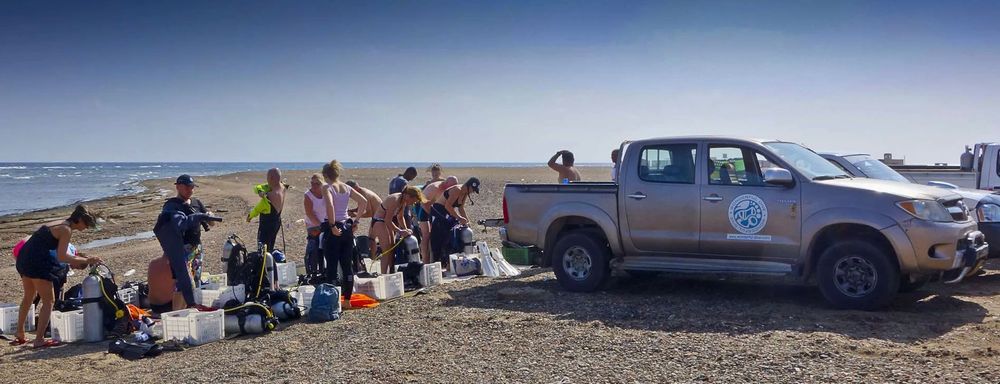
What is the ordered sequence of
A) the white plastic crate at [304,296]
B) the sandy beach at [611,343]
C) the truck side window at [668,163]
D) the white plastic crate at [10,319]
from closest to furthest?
1. the sandy beach at [611,343]
2. the white plastic crate at [10,319]
3. the truck side window at [668,163]
4. the white plastic crate at [304,296]

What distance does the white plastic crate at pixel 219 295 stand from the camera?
918 cm

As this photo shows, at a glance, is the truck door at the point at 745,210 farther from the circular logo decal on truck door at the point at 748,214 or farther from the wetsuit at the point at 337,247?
the wetsuit at the point at 337,247

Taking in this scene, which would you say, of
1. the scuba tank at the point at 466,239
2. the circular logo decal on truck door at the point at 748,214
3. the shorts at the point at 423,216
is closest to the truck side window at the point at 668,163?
the circular logo decal on truck door at the point at 748,214

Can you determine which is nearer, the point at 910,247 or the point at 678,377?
the point at 678,377

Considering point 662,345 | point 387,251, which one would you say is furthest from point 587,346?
point 387,251

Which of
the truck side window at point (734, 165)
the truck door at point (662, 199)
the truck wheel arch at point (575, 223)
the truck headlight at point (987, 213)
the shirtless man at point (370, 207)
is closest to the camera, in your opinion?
the truck side window at point (734, 165)

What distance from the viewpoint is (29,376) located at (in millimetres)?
7527

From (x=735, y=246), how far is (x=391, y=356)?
3.99 metres

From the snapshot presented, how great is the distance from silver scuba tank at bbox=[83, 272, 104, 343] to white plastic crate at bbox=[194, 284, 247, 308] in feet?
3.40

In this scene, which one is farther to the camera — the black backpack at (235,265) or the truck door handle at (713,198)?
the black backpack at (235,265)

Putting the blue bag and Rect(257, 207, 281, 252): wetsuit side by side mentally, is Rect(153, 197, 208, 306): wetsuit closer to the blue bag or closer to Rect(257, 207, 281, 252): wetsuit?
the blue bag

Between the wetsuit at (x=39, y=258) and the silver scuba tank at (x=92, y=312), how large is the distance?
0.38 metres

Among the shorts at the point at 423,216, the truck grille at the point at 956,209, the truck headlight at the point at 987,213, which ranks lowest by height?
the shorts at the point at 423,216

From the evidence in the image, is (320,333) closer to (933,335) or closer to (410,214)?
(410,214)
